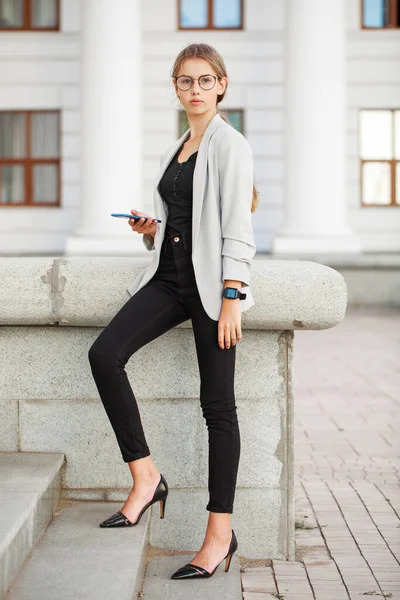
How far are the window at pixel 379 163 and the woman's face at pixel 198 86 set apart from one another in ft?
57.4

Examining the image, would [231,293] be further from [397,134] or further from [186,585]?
[397,134]

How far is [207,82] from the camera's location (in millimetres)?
4258

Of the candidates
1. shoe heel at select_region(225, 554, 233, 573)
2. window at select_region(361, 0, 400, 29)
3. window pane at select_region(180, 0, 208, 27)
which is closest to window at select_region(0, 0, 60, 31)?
window pane at select_region(180, 0, 208, 27)

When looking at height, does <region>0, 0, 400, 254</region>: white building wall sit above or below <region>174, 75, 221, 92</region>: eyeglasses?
above

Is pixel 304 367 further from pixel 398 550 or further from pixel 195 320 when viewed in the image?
pixel 195 320

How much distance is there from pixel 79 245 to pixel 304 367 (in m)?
8.74

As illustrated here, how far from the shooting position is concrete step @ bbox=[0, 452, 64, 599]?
3.65m

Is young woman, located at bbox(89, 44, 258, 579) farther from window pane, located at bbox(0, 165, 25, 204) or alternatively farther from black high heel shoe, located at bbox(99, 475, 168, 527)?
window pane, located at bbox(0, 165, 25, 204)

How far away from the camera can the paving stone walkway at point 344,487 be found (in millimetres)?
4504

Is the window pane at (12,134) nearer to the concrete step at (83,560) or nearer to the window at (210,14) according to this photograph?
the window at (210,14)

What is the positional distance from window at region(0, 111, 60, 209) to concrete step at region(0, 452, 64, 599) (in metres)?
17.4

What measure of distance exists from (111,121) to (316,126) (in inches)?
144

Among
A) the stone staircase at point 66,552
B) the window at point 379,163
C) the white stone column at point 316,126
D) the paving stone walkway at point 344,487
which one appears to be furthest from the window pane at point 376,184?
the stone staircase at point 66,552

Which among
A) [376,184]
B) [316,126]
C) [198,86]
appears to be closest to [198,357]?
[198,86]
